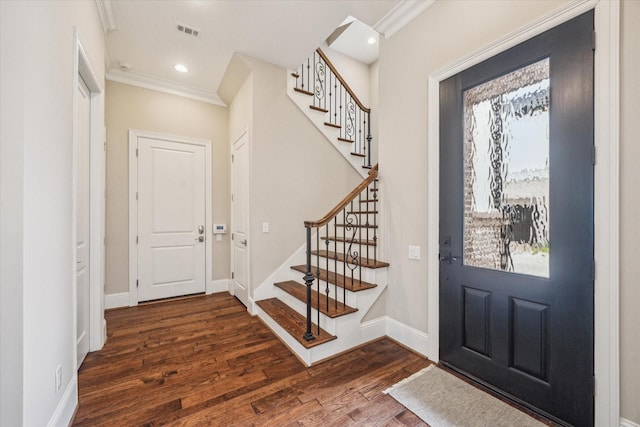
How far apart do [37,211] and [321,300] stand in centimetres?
219

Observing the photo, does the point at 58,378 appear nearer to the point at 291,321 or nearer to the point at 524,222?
the point at 291,321

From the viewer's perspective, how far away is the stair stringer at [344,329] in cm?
227

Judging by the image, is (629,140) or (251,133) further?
(251,133)

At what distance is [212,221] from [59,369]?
2.86m

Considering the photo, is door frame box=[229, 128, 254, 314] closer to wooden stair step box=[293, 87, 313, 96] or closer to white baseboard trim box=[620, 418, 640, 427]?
wooden stair step box=[293, 87, 313, 96]

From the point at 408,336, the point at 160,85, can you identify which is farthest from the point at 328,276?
the point at 160,85

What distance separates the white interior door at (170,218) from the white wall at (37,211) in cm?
223

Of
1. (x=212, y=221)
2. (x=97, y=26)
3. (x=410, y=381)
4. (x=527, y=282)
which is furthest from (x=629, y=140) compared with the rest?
(x=212, y=221)

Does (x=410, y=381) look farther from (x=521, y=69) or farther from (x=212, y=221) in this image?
(x=212, y=221)

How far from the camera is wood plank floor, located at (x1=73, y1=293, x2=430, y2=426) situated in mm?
1663

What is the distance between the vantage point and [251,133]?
131 inches

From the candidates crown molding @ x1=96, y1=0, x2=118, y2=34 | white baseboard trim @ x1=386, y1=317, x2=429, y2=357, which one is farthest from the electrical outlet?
crown molding @ x1=96, y1=0, x2=118, y2=34

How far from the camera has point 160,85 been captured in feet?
12.7

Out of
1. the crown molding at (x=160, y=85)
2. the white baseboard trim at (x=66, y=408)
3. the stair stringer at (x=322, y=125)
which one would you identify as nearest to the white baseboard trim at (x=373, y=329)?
the white baseboard trim at (x=66, y=408)
